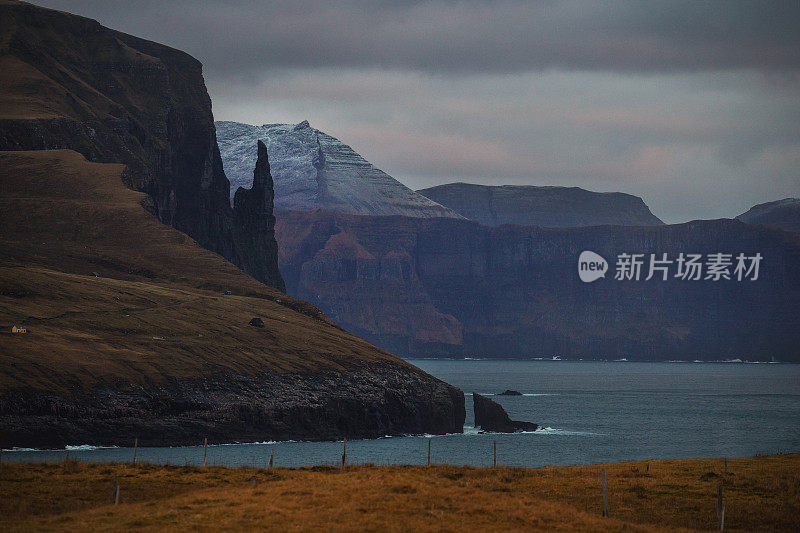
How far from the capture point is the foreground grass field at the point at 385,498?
2147 inches

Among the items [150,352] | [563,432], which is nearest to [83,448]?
[150,352]

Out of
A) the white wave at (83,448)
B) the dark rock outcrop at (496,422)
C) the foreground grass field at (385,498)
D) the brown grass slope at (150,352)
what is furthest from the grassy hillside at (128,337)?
the foreground grass field at (385,498)

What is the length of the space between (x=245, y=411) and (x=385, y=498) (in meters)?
91.2

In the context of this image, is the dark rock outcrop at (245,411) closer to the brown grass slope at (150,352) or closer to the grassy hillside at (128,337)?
the brown grass slope at (150,352)

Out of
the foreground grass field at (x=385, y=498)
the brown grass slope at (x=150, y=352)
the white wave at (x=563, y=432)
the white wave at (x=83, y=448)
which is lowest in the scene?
the white wave at (x=563, y=432)

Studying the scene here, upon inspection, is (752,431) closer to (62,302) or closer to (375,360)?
(375,360)

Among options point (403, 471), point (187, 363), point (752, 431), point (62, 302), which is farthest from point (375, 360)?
point (403, 471)

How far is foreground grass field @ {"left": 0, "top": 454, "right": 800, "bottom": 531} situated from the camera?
54531mm

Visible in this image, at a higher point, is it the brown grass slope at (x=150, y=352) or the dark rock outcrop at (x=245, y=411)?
the brown grass slope at (x=150, y=352)

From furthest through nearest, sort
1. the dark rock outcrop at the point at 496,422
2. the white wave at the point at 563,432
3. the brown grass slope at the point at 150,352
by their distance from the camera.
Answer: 1. the dark rock outcrop at the point at 496,422
2. the white wave at the point at 563,432
3. the brown grass slope at the point at 150,352

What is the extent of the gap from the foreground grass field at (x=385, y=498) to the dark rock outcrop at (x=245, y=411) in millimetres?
52947

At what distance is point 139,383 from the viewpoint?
140250 mm

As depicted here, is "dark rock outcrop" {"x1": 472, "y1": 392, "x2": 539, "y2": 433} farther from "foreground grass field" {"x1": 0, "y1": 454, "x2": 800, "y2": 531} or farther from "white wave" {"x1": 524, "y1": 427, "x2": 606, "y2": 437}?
"foreground grass field" {"x1": 0, "y1": 454, "x2": 800, "y2": 531}

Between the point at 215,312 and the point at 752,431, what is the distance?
10182 cm
